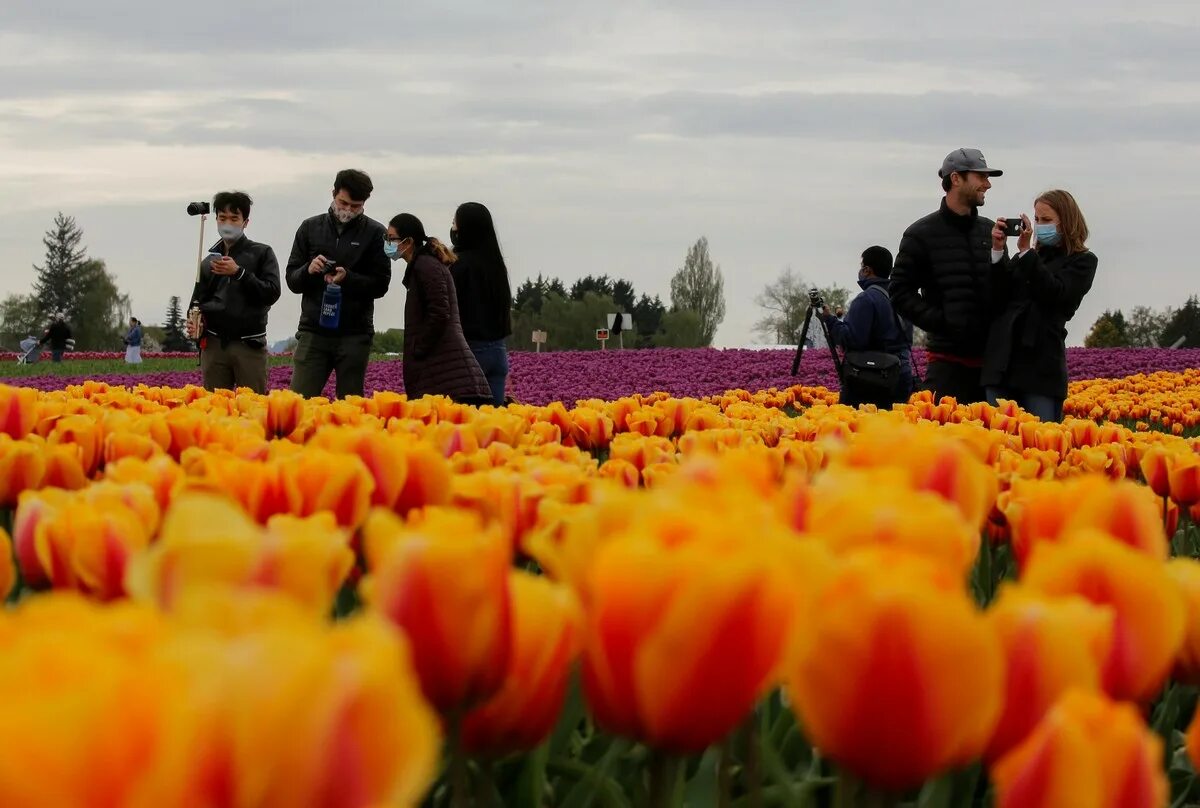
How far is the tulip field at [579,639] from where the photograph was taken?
0.53 m

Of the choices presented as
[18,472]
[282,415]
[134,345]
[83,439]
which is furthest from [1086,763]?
[134,345]

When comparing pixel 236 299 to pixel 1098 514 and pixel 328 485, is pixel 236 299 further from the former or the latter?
pixel 1098 514

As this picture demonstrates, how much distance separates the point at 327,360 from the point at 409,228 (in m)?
1.33

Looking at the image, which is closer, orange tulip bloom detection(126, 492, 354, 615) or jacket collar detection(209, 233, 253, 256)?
orange tulip bloom detection(126, 492, 354, 615)

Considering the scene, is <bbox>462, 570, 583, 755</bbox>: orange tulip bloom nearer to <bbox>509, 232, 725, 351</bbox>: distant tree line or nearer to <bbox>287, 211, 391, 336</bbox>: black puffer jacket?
<bbox>287, 211, 391, 336</bbox>: black puffer jacket

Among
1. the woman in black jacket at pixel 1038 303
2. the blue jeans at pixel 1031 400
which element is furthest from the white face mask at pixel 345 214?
the blue jeans at pixel 1031 400

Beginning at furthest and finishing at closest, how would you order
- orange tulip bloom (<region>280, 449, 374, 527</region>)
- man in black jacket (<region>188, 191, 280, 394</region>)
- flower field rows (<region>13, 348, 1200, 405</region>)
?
1. flower field rows (<region>13, 348, 1200, 405</region>)
2. man in black jacket (<region>188, 191, 280, 394</region>)
3. orange tulip bloom (<region>280, 449, 374, 527</region>)

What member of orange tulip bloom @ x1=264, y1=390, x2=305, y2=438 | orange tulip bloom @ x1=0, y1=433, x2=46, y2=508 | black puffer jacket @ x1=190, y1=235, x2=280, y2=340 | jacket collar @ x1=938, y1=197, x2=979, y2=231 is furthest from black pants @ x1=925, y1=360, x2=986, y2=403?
orange tulip bloom @ x1=0, y1=433, x2=46, y2=508

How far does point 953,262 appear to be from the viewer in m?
8.12

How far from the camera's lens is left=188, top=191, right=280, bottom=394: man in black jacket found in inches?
373

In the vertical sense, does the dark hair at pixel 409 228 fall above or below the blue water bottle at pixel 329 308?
above

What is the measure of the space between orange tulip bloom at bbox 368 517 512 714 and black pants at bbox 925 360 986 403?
311 inches

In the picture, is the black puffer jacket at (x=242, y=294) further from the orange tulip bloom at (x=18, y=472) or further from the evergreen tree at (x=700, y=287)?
the evergreen tree at (x=700, y=287)

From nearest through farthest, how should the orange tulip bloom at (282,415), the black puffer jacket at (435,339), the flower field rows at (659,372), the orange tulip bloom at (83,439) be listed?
the orange tulip bloom at (83,439) → the orange tulip bloom at (282,415) → the black puffer jacket at (435,339) → the flower field rows at (659,372)
